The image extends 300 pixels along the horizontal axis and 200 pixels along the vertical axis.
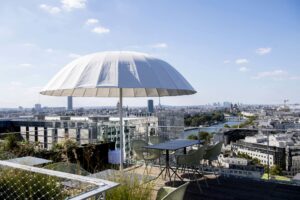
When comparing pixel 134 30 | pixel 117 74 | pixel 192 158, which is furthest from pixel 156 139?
pixel 134 30

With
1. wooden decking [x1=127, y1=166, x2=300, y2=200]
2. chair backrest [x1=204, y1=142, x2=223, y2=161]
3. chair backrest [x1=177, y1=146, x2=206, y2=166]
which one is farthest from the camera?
chair backrest [x1=204, y1=142, x2=223, y2=161]

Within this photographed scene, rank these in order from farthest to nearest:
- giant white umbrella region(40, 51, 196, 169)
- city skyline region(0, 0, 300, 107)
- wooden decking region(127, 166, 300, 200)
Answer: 1. city skyline region(0, 0, 300, 107)
2. wooden decking region(127, 166, 300, 200)
3. giant white umbrella region(40, 51, 196, 169)

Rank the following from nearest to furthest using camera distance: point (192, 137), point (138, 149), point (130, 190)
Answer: point (130, 190)
point (138, 149)
point (192, 137)

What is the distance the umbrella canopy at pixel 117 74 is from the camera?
11.6 feet

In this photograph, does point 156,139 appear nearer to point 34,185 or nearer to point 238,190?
point 238,190

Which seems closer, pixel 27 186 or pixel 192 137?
pixel 27 186

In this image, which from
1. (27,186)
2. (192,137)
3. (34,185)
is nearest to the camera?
(34,185)

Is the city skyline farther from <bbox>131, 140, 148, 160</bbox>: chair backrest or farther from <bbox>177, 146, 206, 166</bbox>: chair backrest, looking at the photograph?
<bbox>177, 146, 206, 166</bbox>: chair backrest

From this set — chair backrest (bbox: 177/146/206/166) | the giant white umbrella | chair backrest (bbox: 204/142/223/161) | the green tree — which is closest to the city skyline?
the green tree

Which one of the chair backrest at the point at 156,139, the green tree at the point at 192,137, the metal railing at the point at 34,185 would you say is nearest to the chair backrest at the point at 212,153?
the green tree at the point at 192,137

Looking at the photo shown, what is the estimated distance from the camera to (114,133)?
854cm

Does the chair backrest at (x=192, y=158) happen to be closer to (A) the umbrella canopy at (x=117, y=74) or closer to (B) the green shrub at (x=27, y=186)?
(A) the umbrella canopy at (x=117, y=74)

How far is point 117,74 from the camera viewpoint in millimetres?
3600

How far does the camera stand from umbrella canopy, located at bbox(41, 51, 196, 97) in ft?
11.6
